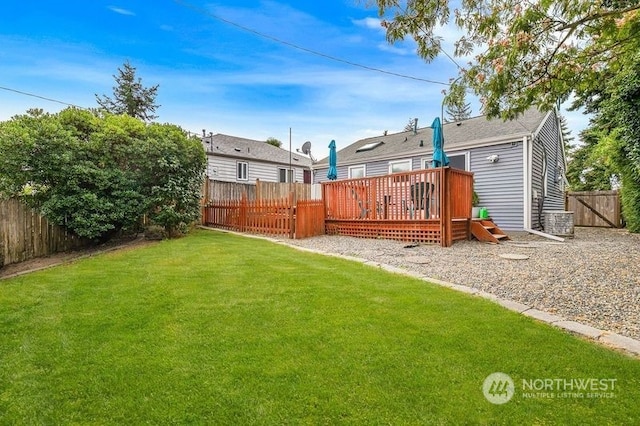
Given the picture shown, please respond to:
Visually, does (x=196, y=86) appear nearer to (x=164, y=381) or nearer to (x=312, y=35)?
(x=312, y=35)

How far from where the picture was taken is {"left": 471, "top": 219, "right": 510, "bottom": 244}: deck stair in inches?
341

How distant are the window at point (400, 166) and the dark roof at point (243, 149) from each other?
32.7 ft

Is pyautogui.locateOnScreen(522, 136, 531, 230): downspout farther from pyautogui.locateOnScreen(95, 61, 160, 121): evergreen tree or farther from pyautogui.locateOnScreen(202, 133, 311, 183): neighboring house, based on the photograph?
pyautogui.locateOnScreen(95, 61, 160, 121): evergreen tree

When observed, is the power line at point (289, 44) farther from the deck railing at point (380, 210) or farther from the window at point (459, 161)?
the window at point (459, 161)

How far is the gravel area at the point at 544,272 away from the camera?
11.7 feet

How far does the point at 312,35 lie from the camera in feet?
32.0

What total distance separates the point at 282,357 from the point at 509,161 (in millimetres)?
11378

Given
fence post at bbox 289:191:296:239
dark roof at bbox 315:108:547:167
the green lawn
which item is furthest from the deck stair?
the green lawn

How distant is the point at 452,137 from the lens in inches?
524

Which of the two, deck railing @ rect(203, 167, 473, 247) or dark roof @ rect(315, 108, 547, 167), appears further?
dark roof @ rect(315, 108, 547, 167)

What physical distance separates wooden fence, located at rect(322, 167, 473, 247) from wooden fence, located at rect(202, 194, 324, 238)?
2.67 ft

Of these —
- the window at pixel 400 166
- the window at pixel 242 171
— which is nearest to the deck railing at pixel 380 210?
the window at pixel 400 166

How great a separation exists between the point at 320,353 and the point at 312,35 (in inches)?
377

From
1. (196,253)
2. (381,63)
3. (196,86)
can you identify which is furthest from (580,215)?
(196,86)
